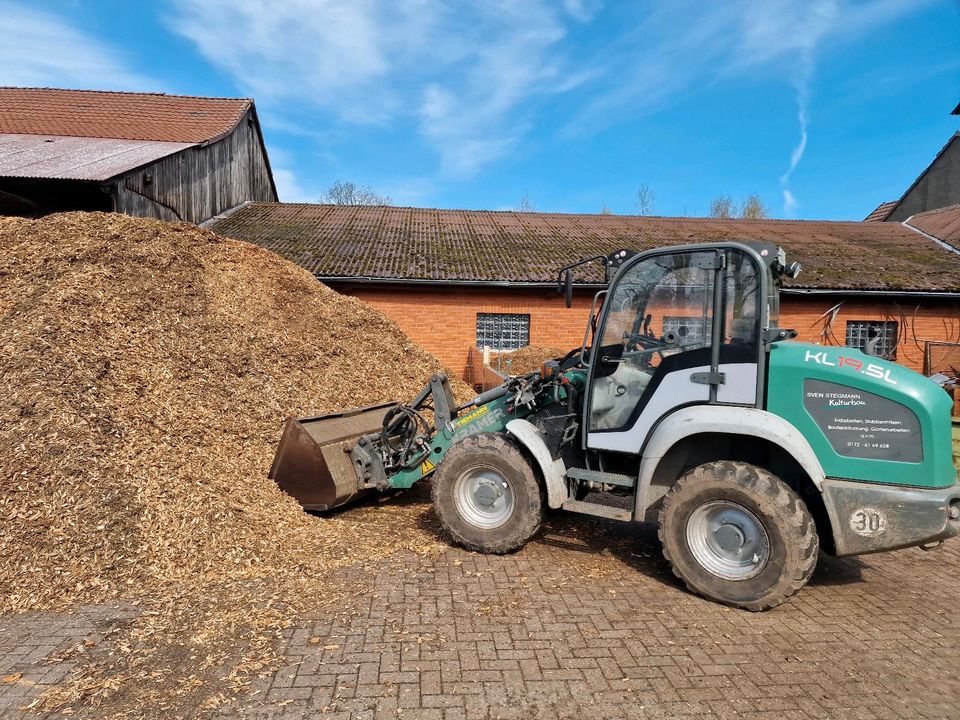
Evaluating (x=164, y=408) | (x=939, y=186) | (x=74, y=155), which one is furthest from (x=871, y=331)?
(x=74, y=155)

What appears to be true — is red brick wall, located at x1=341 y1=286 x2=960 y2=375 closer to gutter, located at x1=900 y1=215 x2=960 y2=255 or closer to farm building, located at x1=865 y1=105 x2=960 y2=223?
gutter, located at x1=900 y1=215 x2=960 y2=255

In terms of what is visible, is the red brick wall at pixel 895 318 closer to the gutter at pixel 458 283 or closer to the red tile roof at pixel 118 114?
the gutter at pixel 458 283

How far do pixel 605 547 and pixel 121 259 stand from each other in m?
5.80

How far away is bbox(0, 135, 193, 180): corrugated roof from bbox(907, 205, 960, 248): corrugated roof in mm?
21515

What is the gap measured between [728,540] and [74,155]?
52.6ft

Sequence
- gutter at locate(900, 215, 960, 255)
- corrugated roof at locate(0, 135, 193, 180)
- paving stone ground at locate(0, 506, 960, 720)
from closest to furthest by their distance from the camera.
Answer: paving stone ground at locate(0, 506, 960, 720) → corrugated roof at locate(0, 135, 193, 180) → gutter at locate(900, 215, 960, 255)

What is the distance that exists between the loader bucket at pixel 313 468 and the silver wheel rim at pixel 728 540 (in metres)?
2.90

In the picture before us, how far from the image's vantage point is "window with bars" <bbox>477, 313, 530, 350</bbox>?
1497 cm

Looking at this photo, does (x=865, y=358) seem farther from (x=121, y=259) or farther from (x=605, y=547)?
(x=121, y=259)

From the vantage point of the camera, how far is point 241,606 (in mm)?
3955

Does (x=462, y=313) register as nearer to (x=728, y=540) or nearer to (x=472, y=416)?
(x=472, y=416)

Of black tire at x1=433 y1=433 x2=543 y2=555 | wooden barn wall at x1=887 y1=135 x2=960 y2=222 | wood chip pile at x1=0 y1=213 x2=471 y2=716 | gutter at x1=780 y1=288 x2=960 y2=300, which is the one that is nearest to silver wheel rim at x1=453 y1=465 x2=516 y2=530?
black tire at x1=433 y1=433 x2=543 y2=555

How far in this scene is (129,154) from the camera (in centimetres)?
1487

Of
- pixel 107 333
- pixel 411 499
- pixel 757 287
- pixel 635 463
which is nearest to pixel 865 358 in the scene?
pixel 757 287
